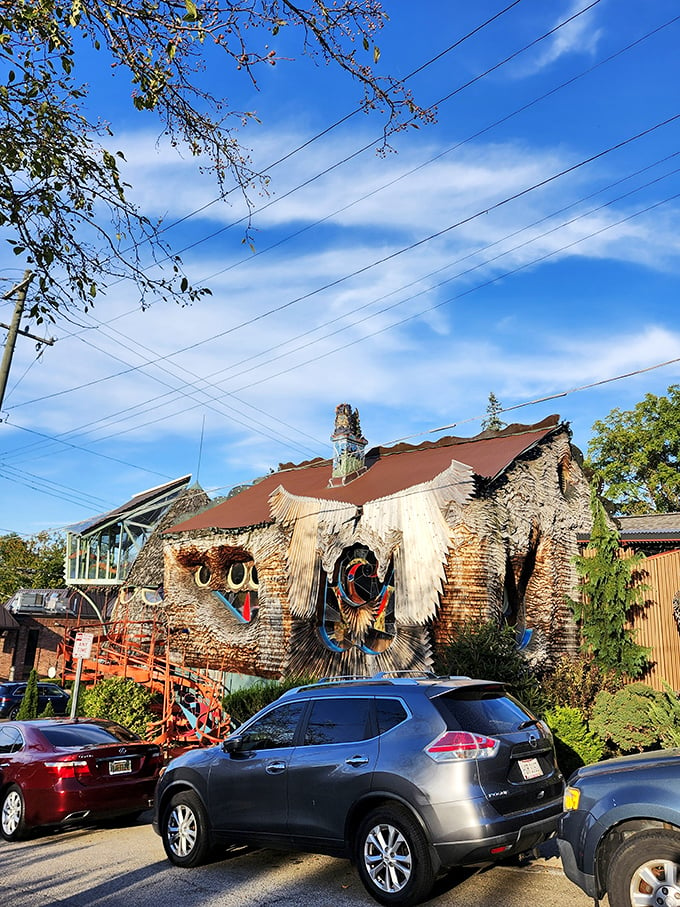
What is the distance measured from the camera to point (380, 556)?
14906 millimetres

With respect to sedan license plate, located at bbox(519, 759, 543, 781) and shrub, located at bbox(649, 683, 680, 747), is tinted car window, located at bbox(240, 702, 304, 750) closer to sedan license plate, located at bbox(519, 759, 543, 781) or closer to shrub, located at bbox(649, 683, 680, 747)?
sedan license plate, located at bbox(519, 759, 543, 781)

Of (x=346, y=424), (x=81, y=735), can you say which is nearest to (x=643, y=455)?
(x=346, y=424)

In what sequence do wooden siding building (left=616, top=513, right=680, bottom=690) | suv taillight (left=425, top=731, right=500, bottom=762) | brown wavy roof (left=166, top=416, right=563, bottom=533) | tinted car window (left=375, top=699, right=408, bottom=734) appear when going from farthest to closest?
brown wavy roof (left=166, top=416, right=563, bottom=533) < wooden siding building (left=616, top=513, right=680, bottom=690) < tinted car window (left=375, top=699, right=408, bottom=734) < suv taillight (left=425, top=731, right=500, bottom=762)

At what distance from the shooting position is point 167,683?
16.2 meters

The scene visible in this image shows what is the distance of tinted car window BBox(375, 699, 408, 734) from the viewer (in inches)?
238

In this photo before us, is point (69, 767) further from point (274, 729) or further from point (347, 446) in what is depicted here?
point (347, 446)

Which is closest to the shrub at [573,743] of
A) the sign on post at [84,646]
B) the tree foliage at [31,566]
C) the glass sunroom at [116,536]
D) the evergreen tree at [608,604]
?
the evergreen tree at [608,604]

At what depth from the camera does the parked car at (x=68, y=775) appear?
8359 mm

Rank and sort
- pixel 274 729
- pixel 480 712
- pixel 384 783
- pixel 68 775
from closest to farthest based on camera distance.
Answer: pixel 384 783
pixel 480 712
pixel 274 729
pixel 68 775

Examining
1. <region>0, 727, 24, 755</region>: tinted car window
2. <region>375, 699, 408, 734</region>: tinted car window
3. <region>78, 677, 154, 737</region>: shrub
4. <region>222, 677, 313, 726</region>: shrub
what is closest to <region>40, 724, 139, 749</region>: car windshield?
<region>0, 727, 24, 755</region>: tinted car window

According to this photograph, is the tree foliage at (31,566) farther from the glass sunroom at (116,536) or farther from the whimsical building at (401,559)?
the whimsical building at (401,559)

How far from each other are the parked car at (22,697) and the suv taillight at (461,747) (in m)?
19.8

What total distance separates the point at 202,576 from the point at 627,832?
1607 centimetres

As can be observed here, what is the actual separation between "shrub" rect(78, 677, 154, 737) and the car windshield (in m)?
6.48
